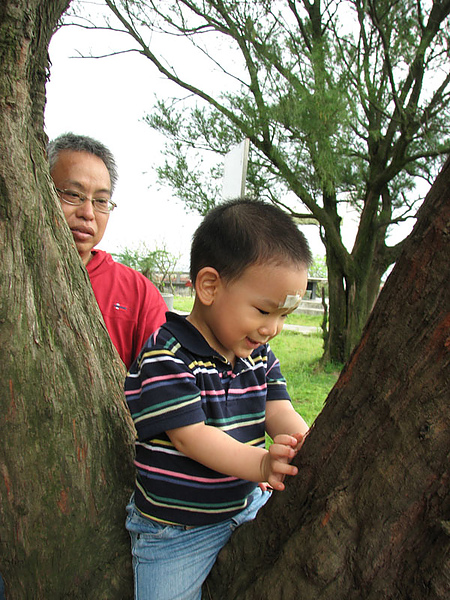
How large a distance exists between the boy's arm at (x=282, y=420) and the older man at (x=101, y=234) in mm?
711

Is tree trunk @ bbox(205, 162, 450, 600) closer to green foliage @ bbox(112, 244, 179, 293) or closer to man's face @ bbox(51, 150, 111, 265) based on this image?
man's face @ bbox(51, 150, 111, 265)

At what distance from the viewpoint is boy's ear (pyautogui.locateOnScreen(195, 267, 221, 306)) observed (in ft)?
4.06

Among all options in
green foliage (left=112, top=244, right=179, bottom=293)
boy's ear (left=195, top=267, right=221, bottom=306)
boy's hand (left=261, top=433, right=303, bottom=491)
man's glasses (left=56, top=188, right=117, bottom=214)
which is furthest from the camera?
green foliage (left=112, top=244, right=179, bottom=293)

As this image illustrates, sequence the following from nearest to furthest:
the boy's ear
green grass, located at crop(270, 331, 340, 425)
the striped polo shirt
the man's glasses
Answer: the striped polo shirt
the boy's ear
the man's glasses
green grass, located at crop(270, 331, 340, 425)

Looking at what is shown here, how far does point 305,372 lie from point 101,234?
558 centimetres

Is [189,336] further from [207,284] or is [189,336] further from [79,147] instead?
[79,147]

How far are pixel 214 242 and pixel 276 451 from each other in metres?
0.55

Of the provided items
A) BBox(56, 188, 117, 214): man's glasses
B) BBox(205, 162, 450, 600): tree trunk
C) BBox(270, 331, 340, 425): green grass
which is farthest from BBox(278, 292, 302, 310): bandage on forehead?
BBox(270, 331, 340, 425): green grass

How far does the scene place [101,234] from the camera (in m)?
1.89

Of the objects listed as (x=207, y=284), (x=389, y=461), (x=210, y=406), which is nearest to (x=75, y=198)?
(x=207, y=284)

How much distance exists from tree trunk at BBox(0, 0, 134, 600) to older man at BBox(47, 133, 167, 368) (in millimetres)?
537

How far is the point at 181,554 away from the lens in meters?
1.13

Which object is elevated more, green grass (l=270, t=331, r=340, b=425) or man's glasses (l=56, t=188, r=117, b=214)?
man's glasses (l=56, t=188, r=117, b=214)

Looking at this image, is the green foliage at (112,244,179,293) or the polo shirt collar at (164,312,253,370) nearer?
the polo shirt collar at (164,312,253,370)
